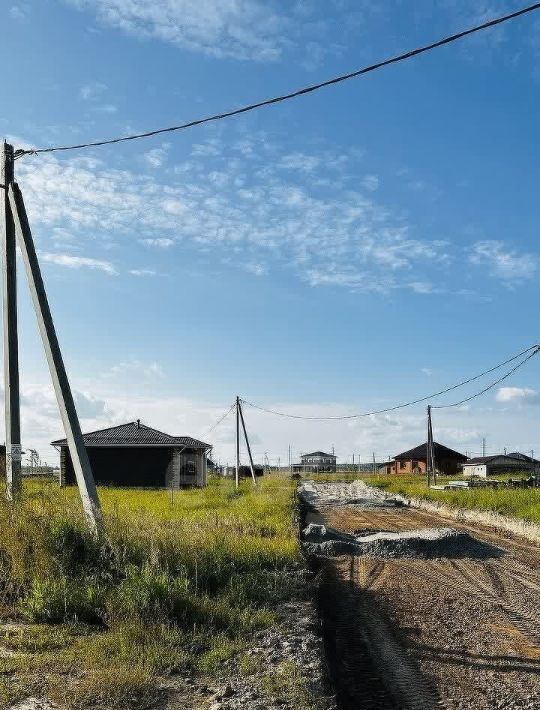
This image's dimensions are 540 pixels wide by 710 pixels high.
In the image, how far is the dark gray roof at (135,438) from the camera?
107 feet

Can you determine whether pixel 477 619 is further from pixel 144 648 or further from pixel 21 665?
pixel 21 665

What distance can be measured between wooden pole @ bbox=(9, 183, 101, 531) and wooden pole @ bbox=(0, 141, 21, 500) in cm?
32

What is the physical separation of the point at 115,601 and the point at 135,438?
27.2 metres

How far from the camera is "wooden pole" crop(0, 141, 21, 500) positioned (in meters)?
9.61

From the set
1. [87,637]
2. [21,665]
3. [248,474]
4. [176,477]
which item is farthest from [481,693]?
[248,474]

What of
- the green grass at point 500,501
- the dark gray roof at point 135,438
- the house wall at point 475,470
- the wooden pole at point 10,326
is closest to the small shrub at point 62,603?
the wooden pole at point 10,326

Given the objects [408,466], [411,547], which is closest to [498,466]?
[408,466]

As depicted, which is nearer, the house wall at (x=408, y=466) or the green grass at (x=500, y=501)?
the green grass at (x=500, y=501)

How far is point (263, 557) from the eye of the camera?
1032cm

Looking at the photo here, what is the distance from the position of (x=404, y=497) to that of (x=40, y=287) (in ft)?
103

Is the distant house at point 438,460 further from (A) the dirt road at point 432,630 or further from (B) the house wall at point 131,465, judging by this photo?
(A) the dirt road at point 432,630

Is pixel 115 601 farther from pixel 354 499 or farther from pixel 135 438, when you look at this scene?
pixel 354 499

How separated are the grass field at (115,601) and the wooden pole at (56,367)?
321 millimetres

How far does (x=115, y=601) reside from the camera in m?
6.63
